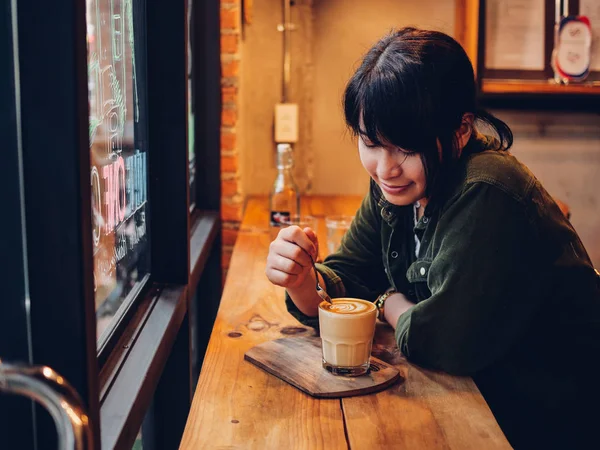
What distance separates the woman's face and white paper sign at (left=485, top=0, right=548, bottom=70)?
2.30 meters

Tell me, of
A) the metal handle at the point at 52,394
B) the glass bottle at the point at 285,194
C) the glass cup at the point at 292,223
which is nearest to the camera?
the metal handle at the point at 52,394

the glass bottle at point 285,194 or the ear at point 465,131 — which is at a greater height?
the ear at point 465,131

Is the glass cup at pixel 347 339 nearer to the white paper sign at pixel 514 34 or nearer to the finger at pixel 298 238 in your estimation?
the finger at pixel 298 238

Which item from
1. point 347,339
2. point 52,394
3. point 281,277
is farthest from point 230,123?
point 52,394

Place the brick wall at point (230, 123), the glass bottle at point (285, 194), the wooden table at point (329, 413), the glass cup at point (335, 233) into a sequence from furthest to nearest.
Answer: the brick wall at point (230, 123) < the glass bottle at point (285, 194) < the glass cup at point (335, 233) < the wooden table at point (329, 413)

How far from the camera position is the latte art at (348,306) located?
1.22 metres

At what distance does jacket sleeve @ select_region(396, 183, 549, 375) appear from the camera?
47.7 inches

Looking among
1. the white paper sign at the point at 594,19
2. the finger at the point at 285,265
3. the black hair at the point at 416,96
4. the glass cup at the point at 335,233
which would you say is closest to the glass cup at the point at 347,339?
the finger at the point at 285,265

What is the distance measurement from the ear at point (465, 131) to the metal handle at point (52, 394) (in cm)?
95

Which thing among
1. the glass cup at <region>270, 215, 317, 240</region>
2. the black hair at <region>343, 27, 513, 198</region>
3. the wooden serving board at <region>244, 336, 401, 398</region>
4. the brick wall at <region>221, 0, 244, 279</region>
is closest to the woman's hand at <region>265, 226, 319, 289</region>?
the wooden serving board at <region>244, 336, 401, 398</region>

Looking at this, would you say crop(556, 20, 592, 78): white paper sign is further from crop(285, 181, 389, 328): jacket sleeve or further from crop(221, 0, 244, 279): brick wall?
crop(285, 181, 389, 328): jacket sleeve

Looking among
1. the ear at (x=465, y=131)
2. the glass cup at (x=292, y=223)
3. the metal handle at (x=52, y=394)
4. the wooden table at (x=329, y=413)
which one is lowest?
the wooden table at (x=329, y=413)

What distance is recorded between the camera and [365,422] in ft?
3.44

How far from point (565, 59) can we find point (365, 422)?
280 centimetres
